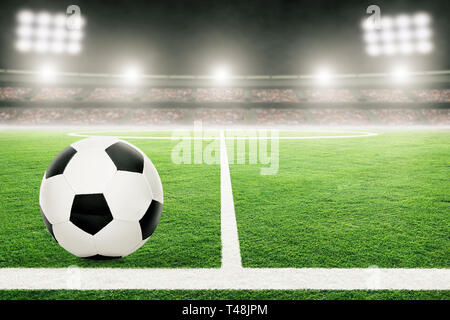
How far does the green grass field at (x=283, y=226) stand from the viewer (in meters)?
2.01

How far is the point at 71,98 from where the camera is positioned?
3491 centimetres

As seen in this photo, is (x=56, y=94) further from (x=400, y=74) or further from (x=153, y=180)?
(x=400, y=74)

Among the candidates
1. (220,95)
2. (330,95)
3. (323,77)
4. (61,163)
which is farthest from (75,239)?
(323,77)

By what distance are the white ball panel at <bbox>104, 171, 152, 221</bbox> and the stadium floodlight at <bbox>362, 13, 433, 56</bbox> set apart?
32636mm

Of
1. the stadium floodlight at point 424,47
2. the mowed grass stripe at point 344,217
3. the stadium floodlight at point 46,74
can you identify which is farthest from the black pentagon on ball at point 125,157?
the stadium floodlight at point 46,74

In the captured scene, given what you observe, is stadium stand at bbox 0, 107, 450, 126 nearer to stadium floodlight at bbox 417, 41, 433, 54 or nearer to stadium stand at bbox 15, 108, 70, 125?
stadium stand at bbox 15, 108, 70, 125

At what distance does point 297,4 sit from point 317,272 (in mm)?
29873

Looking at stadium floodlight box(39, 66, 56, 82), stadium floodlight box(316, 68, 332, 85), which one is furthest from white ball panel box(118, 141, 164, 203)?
stadium floodlight box(39, 66, 56, 82)

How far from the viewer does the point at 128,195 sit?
2031 mm

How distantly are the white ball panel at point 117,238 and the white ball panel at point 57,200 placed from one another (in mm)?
274

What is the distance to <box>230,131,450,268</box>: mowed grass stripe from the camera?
84.6 inches
